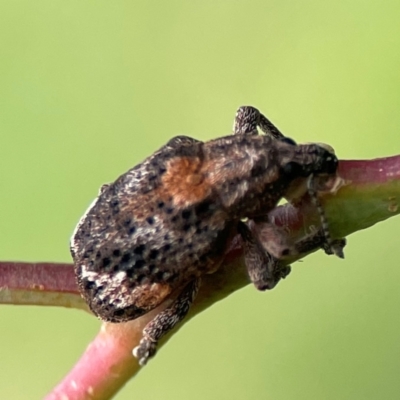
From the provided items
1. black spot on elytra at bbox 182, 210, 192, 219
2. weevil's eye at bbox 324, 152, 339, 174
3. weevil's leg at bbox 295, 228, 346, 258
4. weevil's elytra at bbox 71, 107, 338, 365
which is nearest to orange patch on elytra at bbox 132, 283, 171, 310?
weevil's elytra at bbox 71, 107, 338, 365

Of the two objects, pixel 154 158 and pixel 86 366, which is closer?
pixel 86 366

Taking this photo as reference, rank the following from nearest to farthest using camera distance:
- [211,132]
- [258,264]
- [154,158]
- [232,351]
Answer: [258,264] < [154,158] < [232,351] < [211,132]

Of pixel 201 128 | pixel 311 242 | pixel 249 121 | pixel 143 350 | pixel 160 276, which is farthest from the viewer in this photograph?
pixel 201 128

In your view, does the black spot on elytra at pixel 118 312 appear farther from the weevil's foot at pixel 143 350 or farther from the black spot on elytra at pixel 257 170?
the black spot on elytra at pixel 257 170

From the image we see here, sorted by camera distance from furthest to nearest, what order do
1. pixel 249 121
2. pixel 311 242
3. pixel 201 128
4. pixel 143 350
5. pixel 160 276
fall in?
pixel 201 128 < pixel 249 121 < pixel 160 276 < pixel 143 350 < pixel 311 242

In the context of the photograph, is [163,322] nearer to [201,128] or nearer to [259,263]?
[259,263]

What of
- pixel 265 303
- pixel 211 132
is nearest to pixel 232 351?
pixel 265 303

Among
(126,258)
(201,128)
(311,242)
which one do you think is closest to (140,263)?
(126,258)

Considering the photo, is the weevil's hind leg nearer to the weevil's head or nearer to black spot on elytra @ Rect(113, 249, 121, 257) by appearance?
the weevil's head

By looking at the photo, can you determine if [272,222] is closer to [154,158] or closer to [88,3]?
[154,158]
